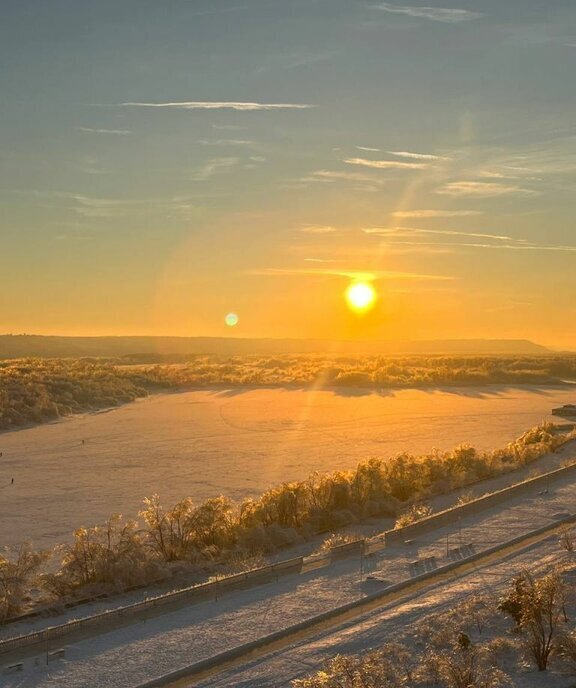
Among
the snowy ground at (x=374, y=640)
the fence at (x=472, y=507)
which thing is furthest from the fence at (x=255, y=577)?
the snowy ground at (x=374, y=640)

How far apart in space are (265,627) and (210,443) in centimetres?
2413

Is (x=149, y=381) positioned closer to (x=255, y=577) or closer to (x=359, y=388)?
(x=359, y=388)

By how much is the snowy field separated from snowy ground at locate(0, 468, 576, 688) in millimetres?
7062

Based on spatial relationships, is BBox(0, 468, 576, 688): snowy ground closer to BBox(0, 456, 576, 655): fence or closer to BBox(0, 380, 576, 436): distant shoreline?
BBox(0, 456, 576, 655): fence

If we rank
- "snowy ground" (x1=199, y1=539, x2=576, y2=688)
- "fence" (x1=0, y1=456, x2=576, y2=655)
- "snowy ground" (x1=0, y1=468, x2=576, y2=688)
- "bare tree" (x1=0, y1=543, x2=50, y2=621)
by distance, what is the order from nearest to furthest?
"snowy ground" (x1=199, y1=539, x2=576, y2=688)
"snowy ground" (x1=0, y1=468, x2=576, y2=688)
"fence" (x1=0, y1=456, x2=576, y2=655)
"bare tree" (x1=0, y1=543, x2=50, y2=621)

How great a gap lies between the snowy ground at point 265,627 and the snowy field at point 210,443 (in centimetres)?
706

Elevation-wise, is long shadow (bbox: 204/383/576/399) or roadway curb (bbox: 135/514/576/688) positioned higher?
long shadow (bbox: 204/383/576/399)

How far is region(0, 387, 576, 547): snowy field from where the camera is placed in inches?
Result: 1007

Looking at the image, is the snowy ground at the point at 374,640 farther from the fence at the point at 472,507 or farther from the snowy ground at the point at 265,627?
the fence at the point at 472,507

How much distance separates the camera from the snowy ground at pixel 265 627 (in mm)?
12078

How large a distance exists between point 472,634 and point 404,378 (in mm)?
68416

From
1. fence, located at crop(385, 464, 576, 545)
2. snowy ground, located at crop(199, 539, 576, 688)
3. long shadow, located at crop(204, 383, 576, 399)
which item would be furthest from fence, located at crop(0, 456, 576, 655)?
long shadow, located at crop(204, 383, 576, 399)

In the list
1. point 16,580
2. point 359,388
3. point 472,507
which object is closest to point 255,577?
point 16,580

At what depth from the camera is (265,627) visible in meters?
13.9
